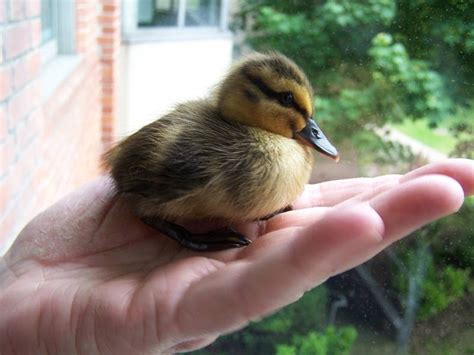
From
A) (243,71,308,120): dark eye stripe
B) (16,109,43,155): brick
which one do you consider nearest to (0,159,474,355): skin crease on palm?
(243,71,308,120): dark eye stripe

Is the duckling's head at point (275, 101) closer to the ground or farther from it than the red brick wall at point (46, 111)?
farther from it

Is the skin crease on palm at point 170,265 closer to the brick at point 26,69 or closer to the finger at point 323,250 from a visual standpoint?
the finger at point 323,250

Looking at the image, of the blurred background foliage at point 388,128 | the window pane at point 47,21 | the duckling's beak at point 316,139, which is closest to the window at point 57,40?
the window pane at point 47,21

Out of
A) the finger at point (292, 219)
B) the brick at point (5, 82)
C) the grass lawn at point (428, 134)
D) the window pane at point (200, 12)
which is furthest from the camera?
the window pane at point (200, 12)

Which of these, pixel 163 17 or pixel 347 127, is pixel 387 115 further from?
pixel 163 17

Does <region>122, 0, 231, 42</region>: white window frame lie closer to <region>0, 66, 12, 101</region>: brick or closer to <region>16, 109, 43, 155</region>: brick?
<region>16, 109, 43, 155</region>: brick
